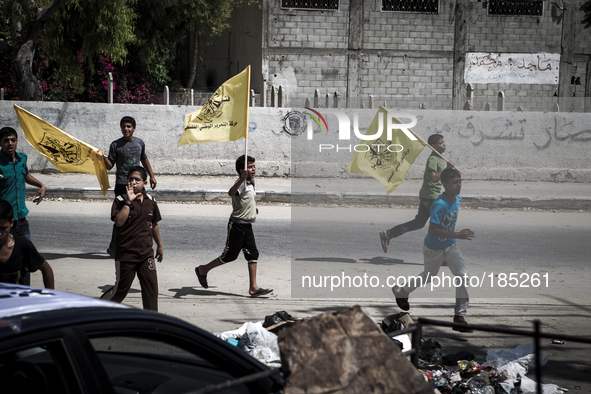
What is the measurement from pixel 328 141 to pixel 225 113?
8.79 meters

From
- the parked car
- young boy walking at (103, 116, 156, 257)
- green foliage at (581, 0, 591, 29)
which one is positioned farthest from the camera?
green foliage at (581, 0, 591, 29)

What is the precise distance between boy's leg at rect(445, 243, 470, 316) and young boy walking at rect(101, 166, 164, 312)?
8.96 feet

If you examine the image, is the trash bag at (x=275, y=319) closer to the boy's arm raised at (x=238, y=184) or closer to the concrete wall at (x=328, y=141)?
the boy's arm raised at (x=238, y=184)

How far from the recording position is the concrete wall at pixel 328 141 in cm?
1498

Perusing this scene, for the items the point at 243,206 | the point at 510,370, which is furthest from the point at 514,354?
the point at 243,206

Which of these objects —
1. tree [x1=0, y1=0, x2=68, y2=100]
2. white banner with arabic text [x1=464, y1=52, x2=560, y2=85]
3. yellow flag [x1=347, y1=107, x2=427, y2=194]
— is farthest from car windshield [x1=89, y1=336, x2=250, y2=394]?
white banner with arabic text [x1=464, y1=52, x2=560, y2=85]

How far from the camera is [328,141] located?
15.6m

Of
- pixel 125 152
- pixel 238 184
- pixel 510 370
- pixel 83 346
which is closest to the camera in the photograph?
pixel 83 346

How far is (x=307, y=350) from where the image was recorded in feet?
6.99

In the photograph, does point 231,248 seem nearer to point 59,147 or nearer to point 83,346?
point 59,147

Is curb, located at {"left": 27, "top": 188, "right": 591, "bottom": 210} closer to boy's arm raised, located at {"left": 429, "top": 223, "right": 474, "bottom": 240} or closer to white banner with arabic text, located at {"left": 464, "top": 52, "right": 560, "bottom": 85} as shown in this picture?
boy's arm raised, located at {"left": 429, "top": 223, "right": 474, "bottom": 240}

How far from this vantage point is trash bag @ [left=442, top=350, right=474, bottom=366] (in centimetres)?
460

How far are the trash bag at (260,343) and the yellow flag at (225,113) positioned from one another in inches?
116

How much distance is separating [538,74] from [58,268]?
23645 millimetres
